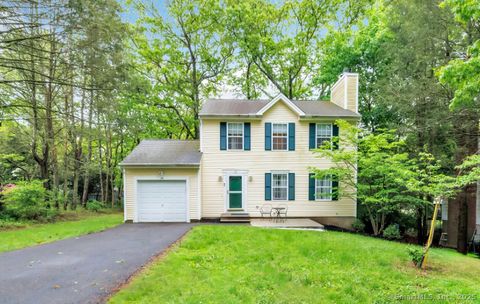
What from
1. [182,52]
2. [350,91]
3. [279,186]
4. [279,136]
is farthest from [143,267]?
[182,52]

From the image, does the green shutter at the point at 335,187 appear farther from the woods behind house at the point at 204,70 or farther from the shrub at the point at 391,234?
the woods behind house at the point at 204,70

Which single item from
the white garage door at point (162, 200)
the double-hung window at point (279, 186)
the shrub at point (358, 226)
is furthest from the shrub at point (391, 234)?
the white garage door at point (162, 200)

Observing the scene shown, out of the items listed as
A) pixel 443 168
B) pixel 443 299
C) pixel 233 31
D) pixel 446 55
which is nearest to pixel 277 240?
pixel 443 299

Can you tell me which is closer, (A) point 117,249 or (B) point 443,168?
(A) point 117,249

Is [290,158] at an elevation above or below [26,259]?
above

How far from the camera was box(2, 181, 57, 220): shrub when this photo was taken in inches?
455

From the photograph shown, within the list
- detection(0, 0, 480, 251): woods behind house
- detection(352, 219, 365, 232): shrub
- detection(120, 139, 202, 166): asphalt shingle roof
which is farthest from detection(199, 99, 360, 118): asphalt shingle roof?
detection(352, 219, 365, 232): shrub

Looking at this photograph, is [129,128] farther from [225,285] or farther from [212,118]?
[225,285]

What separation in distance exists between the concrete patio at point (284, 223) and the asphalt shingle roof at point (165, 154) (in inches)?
156

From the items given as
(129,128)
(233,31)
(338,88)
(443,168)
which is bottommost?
(443,168)

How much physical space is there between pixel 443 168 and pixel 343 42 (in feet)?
35.3

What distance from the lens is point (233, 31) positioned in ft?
67.3

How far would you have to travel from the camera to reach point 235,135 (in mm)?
13211

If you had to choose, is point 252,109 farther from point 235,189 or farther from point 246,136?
point 235,189
